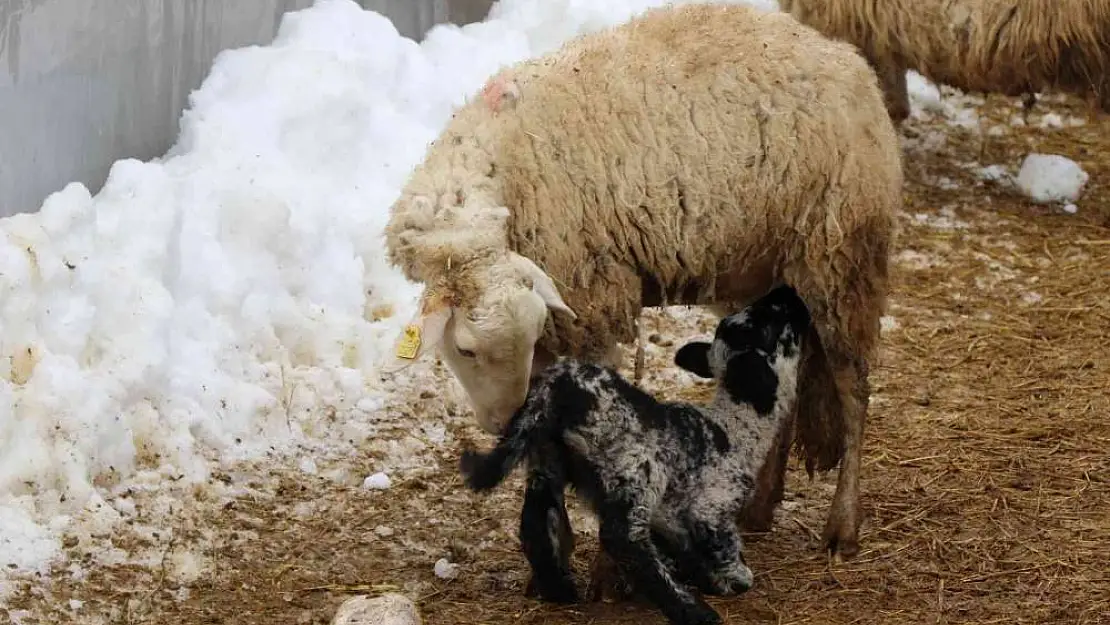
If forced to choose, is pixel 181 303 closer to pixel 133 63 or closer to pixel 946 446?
pixel 133 63

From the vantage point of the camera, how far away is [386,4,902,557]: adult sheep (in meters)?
4.20

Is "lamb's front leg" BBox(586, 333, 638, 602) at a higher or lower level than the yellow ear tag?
lower

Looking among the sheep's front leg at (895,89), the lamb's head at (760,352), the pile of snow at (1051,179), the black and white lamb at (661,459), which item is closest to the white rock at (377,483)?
the black and white lamb at (661,459)

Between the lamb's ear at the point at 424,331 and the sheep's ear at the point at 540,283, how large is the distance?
0.76 feet

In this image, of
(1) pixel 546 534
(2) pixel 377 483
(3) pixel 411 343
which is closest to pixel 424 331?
(3) pixel 411 343

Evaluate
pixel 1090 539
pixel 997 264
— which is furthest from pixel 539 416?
pixel 997 264

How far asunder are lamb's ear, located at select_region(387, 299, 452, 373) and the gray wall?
224 centimetres

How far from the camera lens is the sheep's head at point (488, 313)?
13.3ft

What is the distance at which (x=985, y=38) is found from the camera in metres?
7.63

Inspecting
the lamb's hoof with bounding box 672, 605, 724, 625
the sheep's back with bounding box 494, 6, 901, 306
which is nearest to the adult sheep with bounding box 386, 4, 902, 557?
the sheep's back with bounding box 494, 6, 901, 306

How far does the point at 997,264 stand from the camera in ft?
24.6

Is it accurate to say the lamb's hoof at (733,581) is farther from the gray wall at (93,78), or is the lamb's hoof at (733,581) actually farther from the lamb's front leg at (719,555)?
the gray wall at (93,78)

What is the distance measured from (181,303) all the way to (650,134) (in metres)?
2.10

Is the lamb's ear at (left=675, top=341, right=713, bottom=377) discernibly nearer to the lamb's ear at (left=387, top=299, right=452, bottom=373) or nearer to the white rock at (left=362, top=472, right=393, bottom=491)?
the lamb's ear at (left=387, top=299, right=452, bottom=373)
